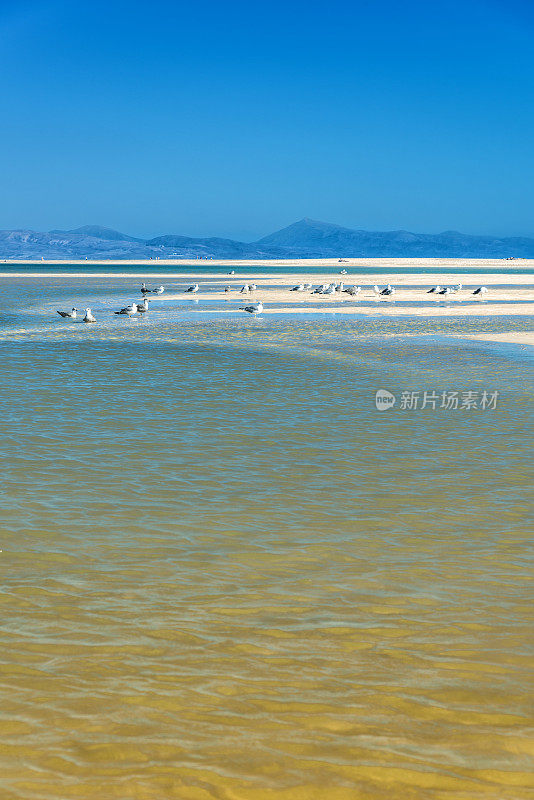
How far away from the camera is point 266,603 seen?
6.26 meters

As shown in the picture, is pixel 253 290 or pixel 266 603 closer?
pixel 266 603

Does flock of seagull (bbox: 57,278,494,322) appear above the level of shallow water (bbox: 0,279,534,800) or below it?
above

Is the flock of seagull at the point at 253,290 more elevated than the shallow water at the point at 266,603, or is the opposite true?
the flock of seagull at the point at 253,290

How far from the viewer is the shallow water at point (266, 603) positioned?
4258mm

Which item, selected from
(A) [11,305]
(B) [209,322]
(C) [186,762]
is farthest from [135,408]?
(A) [11,305]

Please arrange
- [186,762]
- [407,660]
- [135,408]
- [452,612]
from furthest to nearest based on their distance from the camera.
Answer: [135,408]
[452,612]
[407,660]
[186,762]

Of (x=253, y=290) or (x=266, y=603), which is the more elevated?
(x=253, y=290)

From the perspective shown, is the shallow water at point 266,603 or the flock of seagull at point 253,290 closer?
the shallow water at point 266,603

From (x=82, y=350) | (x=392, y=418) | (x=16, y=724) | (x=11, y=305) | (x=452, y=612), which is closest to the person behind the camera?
(x=16, y=724)

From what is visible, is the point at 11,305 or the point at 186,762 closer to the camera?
the point at 186,762

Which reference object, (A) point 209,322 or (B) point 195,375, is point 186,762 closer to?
(B) point 195,375

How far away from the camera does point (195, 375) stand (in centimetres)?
1881

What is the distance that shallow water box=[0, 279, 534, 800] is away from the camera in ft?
14.0

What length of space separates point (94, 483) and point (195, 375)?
940cm
